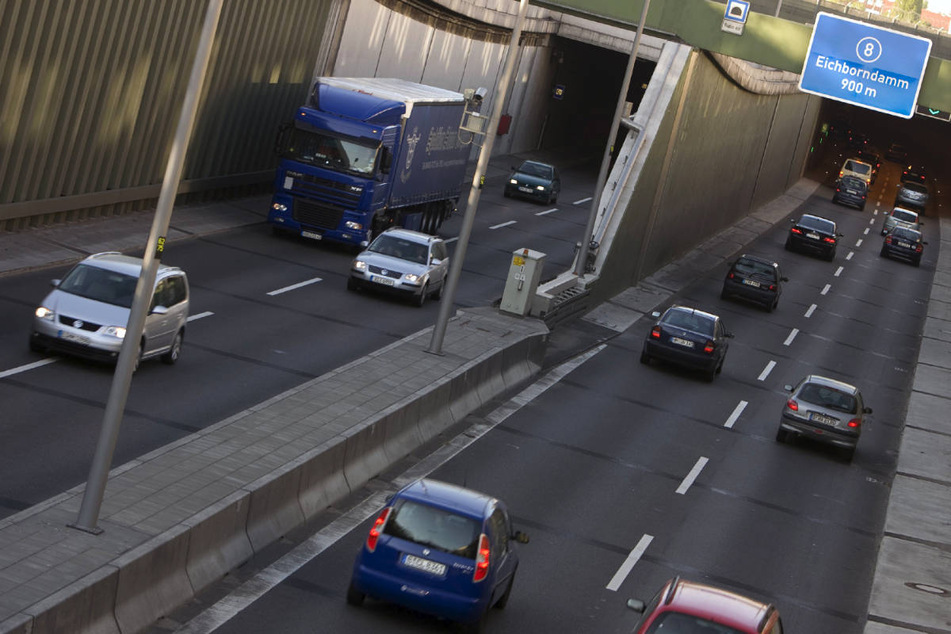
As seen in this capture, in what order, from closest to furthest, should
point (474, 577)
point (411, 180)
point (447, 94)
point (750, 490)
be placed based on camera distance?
point (474, 577), point (750, 490), point (411, 180), point (447, 94)

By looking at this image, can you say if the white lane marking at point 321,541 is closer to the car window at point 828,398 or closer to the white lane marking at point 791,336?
the car window at point 828,398

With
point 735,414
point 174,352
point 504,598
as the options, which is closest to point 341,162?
point 735,414

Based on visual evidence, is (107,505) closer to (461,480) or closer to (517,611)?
(517,611)

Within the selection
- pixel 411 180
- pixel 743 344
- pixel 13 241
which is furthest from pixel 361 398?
pixel 743 344

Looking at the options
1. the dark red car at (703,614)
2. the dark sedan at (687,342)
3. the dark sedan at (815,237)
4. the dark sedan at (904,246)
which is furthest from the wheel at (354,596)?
the dark sedan at (904,246)

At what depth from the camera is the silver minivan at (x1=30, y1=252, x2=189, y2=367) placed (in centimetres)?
2086

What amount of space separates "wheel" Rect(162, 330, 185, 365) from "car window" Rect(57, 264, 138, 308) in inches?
43.3

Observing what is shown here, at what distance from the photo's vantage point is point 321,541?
53.4 feet

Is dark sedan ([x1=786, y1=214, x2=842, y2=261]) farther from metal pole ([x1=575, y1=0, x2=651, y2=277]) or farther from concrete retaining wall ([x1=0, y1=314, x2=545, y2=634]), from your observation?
concrete retaining wall ([x1=0, y1=314, x2=545, y2=634])

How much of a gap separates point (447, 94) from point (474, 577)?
99.9ft

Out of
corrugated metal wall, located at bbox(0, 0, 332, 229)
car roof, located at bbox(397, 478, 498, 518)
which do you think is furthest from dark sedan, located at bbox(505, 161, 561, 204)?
car roof, located at bbox(397, 478, 498, 518)

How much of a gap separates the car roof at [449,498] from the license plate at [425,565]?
1.85ft

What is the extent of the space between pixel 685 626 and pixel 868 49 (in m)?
27.9

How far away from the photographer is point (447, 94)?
4269 centimetres
